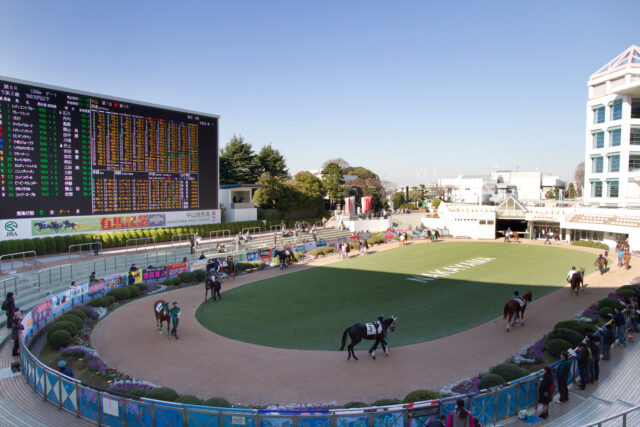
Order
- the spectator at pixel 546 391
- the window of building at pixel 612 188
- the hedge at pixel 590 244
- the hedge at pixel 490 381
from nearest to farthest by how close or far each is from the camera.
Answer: the spectator at pixel 546 391 → the hedge at pixel 490 381 → the hedge at pixel 590 244 → the window of building at pixel 612 188

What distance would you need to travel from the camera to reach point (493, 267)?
2609 centimetres

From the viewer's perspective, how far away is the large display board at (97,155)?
22781mm

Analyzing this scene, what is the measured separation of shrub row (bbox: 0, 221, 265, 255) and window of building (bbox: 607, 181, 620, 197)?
38774mm

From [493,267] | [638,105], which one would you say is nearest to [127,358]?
[493,267]

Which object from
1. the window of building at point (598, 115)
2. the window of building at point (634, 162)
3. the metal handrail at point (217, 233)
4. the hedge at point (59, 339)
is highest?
the window of building at point (598, 115)

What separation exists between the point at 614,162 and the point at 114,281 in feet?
151

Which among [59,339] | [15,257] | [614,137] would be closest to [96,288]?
[59,339]

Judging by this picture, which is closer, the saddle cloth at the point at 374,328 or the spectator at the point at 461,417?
the spectator at the point at 461,417

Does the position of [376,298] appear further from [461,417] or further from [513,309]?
[461,417]

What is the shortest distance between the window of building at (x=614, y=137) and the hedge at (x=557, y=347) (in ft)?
125

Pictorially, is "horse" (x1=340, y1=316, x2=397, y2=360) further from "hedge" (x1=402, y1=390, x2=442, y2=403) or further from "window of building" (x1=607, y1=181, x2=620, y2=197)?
"window of building" (x1=607, y1=181, x2=620, y2=197)

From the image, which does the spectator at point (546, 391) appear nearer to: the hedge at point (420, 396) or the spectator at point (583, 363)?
the spectator at point (583, 363)

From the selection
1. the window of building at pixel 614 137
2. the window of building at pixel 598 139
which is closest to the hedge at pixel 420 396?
the window of building at pixel 614 137

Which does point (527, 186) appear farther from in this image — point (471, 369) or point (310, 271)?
point (471, 369)
